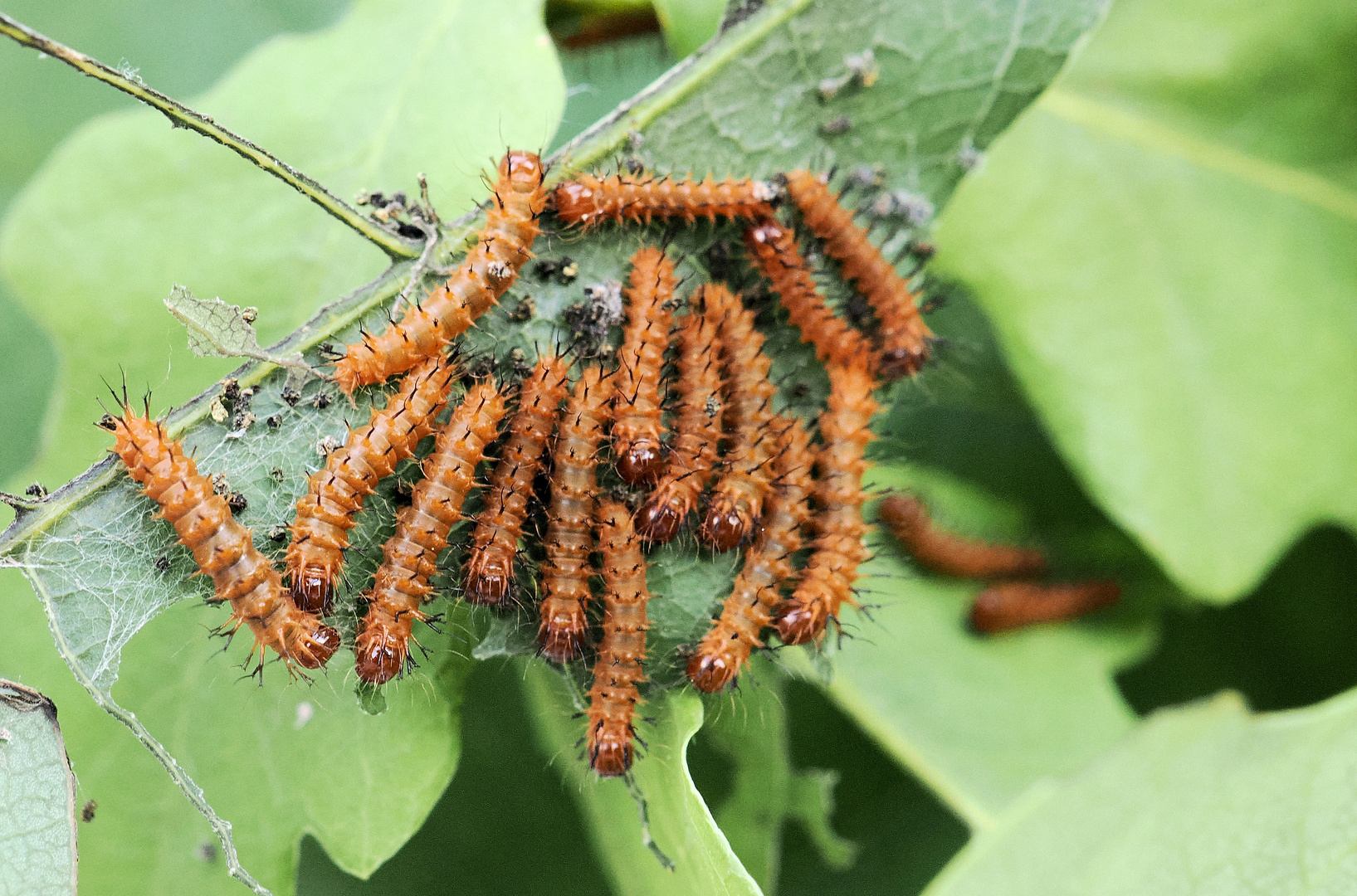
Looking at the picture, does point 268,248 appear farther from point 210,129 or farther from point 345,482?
point 345,482

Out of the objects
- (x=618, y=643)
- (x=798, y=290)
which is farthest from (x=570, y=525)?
(x=798, y=290)

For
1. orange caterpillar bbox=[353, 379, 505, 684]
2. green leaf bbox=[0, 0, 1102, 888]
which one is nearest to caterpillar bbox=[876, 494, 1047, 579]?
green leaf bbox=[0, 0, 1102, 888]

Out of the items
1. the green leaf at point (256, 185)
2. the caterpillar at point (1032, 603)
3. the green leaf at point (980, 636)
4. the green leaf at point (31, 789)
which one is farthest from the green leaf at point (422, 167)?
the caterpillar at point (1032, 603)

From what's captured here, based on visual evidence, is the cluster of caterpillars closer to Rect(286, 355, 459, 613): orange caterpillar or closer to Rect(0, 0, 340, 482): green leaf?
Rect(286, 355, 459, 613): orange caterpillar

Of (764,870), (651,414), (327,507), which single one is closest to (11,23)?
(327,507)

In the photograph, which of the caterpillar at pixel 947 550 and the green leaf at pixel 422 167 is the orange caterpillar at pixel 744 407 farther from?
the caterpillar at pixel 947 550
